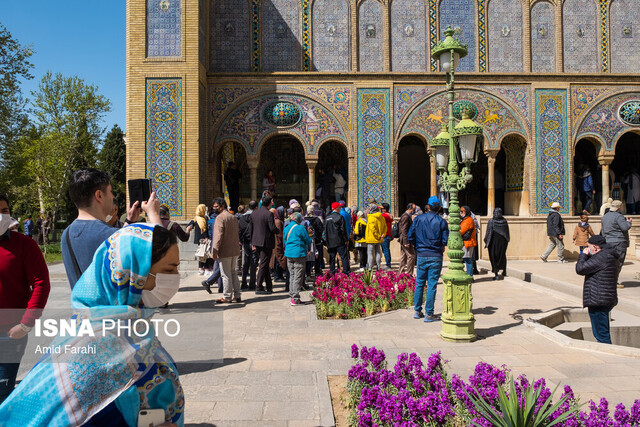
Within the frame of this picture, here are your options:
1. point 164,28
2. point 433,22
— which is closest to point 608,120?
point 433,22

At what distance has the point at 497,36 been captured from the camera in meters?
16.6

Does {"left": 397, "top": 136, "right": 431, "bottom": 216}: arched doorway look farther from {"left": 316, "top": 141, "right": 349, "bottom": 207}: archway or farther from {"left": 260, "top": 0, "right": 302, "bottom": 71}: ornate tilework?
{"left": 260, "top": 0, "right": 302, "bottom": 71}: ornate tilework

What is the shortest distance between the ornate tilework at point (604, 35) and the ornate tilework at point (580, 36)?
0.51 feet

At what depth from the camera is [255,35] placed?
1634 cm

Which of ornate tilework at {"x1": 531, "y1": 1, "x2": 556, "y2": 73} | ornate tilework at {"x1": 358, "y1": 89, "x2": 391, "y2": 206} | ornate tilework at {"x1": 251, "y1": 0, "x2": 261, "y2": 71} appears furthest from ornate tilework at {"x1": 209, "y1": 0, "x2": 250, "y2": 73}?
ornate tilework at {"x1": 531, "y1": 1, "x2": 556, "y2": 73}

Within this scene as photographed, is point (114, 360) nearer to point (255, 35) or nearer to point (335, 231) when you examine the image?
point (335, 231)

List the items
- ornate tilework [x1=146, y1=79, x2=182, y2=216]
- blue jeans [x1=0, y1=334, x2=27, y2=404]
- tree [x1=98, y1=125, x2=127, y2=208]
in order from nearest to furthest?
blue jeans [x1=0, y1=334, x2=27, y2=404] < ornate tilework [x1=146, y1=79, x2=182, y2=216] < tree [x1=98, y1=125, x2=127, y2=208]

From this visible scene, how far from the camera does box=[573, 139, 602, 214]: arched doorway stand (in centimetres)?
1723

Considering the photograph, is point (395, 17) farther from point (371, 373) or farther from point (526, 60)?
point (371, 373)

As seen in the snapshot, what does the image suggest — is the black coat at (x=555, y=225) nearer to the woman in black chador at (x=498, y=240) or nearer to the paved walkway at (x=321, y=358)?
the woman in black chador at (x=498, y=240)

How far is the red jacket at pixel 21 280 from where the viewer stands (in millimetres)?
3299

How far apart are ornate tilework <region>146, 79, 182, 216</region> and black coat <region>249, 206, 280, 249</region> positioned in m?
5.65

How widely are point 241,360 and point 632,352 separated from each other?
436 centimetres

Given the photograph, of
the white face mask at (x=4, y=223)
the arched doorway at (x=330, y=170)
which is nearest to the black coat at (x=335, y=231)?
the arched doorway at (x=330, y=170)
